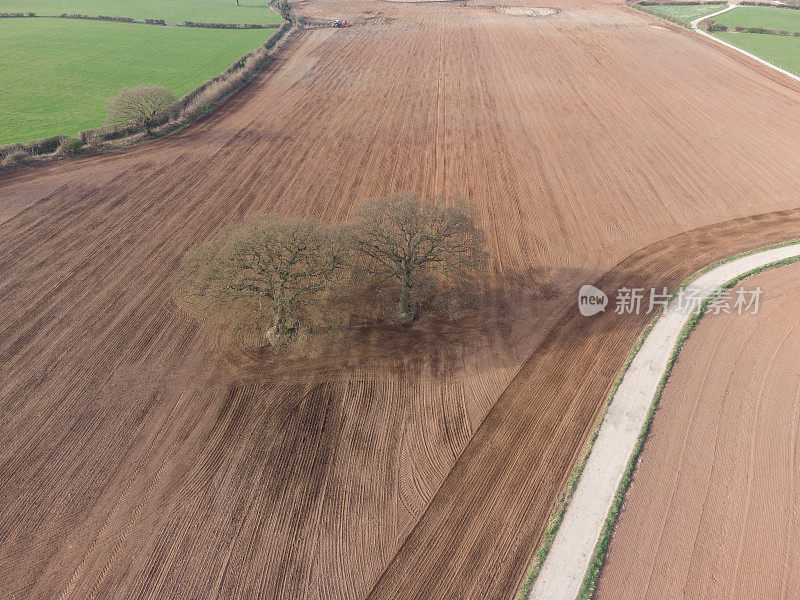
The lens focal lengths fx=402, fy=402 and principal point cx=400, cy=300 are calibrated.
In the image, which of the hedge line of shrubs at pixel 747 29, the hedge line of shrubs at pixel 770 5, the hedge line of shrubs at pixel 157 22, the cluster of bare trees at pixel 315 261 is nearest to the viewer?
the cluster of bare trees at pixel 315 261

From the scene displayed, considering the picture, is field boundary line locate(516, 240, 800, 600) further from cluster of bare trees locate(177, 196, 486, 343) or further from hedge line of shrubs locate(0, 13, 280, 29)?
hedge line of shrubs locate(0, 13, 280, 29)

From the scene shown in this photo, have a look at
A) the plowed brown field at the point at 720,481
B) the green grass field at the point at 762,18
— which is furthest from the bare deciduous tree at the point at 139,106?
the green grass field at the point at 762,18

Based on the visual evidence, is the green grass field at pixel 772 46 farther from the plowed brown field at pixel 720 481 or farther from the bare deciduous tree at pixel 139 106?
the bare deciduous tree at pixel 139 106

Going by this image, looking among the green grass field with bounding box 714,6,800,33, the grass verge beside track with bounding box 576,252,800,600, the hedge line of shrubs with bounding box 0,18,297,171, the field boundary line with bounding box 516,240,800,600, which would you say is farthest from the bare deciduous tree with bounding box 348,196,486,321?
the green grass field with bounding box 714,6,800,33

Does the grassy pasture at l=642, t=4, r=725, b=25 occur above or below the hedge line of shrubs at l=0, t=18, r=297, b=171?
Result: above

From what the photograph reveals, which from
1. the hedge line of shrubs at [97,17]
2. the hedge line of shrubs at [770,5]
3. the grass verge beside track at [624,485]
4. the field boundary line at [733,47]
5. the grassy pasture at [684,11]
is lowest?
the grass verge beside track at [624,485]

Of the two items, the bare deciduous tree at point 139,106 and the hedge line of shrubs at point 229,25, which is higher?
the hedge line of shrubs at point 229,25

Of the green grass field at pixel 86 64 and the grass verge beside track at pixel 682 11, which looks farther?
the grass verge beside track at pixel 682 11
